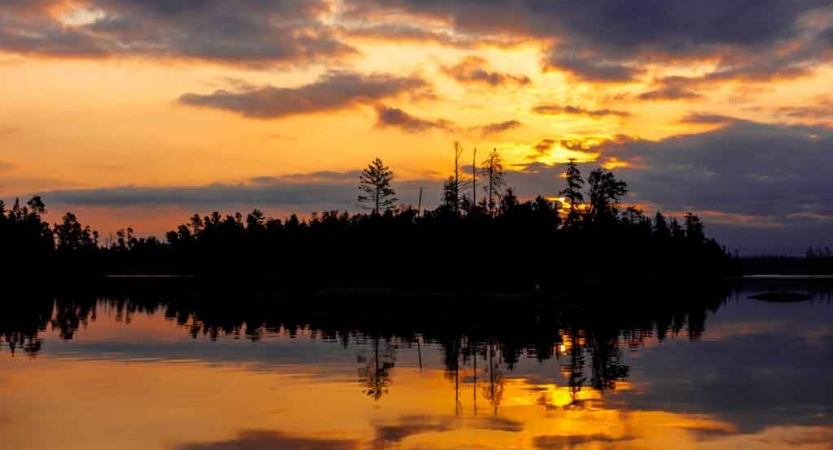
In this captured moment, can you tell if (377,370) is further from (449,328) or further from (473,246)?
(473,246)

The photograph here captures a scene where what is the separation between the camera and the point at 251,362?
3838 cm

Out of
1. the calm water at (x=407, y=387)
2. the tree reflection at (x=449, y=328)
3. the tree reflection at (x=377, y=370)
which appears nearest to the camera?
the calm water at (x=407, y=387)

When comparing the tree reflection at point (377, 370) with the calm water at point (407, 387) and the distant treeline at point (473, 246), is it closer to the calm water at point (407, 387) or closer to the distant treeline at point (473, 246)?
the calm water at point (407, 387)

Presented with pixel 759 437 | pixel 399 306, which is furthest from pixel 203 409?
pixel 399 306

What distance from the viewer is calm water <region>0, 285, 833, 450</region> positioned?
875 inches

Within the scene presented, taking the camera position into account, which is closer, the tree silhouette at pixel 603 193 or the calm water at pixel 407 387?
the calm water at pixel 407 387

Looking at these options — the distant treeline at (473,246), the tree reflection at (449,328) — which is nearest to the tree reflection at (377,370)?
the tree reflection at (449,328)

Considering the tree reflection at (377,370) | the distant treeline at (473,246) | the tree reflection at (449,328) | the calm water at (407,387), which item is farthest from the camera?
the distant treeline at (473,246)

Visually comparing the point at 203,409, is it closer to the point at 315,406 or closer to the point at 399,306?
the point at 315,406

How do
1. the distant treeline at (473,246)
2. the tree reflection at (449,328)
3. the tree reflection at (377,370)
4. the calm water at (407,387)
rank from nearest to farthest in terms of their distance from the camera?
the calm water at (407,387) → the tree reflection at (377,370) → the tree reflection at (449,328) → the distant treeline at (473,246)

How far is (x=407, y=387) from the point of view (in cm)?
3120

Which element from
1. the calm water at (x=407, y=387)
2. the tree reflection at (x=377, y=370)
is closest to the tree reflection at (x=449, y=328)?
the tree reflection at (x=377, y=370)

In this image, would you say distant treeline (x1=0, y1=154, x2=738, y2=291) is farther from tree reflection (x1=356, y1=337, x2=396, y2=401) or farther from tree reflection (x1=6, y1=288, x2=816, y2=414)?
tree reflection (x1=356, y1=337, x2=396, y2=401)

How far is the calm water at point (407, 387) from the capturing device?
22234 mm
